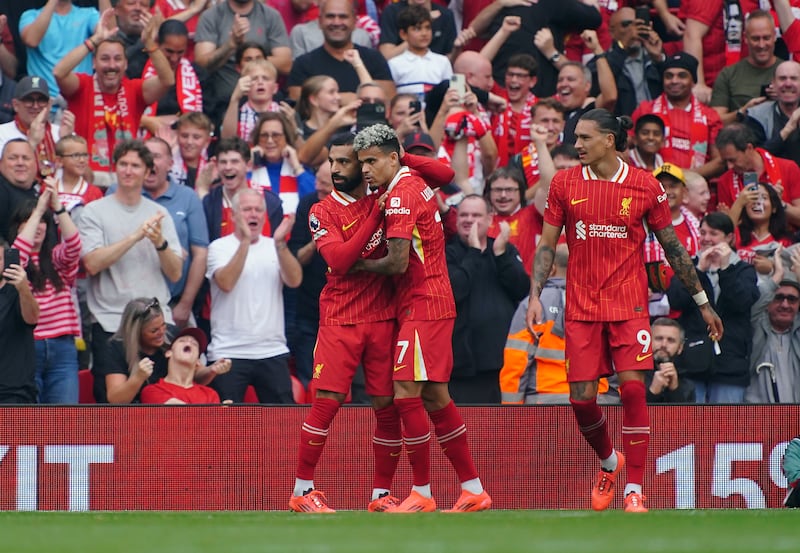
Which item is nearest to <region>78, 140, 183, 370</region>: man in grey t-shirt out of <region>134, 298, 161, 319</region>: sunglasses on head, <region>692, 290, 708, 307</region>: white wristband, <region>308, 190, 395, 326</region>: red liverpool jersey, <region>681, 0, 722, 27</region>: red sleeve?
<region>134, 298, 161, 319</region>: sunglasses on head

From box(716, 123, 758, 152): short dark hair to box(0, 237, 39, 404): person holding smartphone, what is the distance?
703 centimetres

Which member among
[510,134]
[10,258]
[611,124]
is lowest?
[10,258]

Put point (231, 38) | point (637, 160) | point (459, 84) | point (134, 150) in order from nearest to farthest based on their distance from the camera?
1. point (134, 150)
2. point (459, 84)
3. point (637, 160)
4. point (231, 38)

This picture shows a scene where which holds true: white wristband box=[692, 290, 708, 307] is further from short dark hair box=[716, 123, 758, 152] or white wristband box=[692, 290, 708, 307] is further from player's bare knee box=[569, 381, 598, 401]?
short dark hair box=[716, 123, 758, 152]

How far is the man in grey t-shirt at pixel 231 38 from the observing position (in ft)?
50.3

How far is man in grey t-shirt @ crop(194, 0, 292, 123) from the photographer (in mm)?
15344

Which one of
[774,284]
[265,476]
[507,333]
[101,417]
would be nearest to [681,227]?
[774,284]

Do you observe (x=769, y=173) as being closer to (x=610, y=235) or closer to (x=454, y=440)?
(x=610, y=235)

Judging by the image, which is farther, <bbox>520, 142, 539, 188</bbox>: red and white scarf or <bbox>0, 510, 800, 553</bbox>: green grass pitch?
<bbox>520, 142, 539, 188</bbox>: red and white scarf

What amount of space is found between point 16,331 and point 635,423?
16.2ft

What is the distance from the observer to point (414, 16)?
15656 mm

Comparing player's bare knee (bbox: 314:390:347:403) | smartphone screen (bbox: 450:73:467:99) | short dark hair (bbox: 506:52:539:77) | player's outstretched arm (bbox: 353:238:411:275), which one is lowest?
player's bare knee (bbox: 314:390:347:403)

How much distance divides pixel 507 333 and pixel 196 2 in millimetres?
5978

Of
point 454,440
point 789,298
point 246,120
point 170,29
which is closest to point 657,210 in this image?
point 454,440
